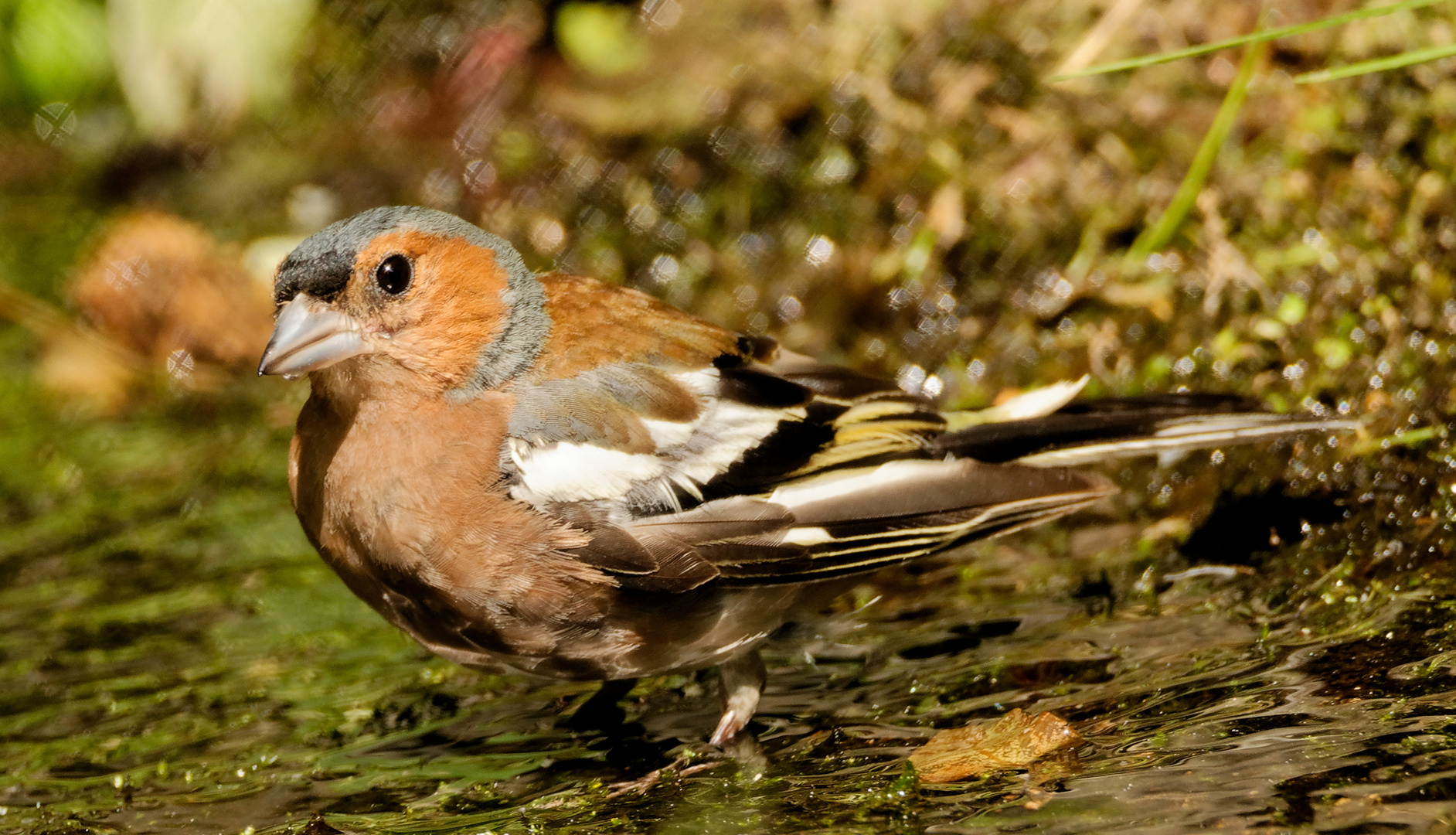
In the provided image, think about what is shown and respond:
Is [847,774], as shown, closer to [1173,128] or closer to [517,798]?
[517,798]

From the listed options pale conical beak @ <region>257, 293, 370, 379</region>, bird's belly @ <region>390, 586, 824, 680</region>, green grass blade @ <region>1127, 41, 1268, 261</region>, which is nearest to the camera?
pale conical beak @ <region>257, 293, 370, 379</region>

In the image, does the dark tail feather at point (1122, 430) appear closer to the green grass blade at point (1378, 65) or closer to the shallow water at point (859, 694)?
the shallow water at point (859, 694)

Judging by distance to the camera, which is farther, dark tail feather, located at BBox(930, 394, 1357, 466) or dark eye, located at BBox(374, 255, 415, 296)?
dark tail feather, located at BBox(930, 394, 1357, 466)

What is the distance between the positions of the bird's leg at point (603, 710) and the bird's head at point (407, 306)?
794 millimetres

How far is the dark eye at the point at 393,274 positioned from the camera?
3.13 metres

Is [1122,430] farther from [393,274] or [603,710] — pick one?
[393,274]

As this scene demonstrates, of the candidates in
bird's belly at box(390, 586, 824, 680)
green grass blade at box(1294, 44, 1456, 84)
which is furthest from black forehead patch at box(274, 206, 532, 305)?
green grass blade at box(1294, 44, 1456, 84)

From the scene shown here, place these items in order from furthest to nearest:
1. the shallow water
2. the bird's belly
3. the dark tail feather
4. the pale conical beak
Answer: the dark tail feather → the bird's belly → the pale conical beak → the shallow water

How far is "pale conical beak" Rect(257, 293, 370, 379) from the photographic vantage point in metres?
2.98

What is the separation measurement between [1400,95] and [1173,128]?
76 centimetres

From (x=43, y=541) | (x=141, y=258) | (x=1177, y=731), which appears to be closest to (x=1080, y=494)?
(x=1177, y=731)

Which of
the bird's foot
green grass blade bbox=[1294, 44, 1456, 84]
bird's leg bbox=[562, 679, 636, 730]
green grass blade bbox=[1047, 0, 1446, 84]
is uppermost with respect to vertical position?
green grass blade bbox=[1047, 0, 1446, 84]

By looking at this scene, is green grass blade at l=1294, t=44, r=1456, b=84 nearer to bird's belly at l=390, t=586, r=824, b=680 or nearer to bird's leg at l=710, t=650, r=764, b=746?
bird's belly at l=390, t=586, r=824, b=680

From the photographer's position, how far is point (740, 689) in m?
3.30
